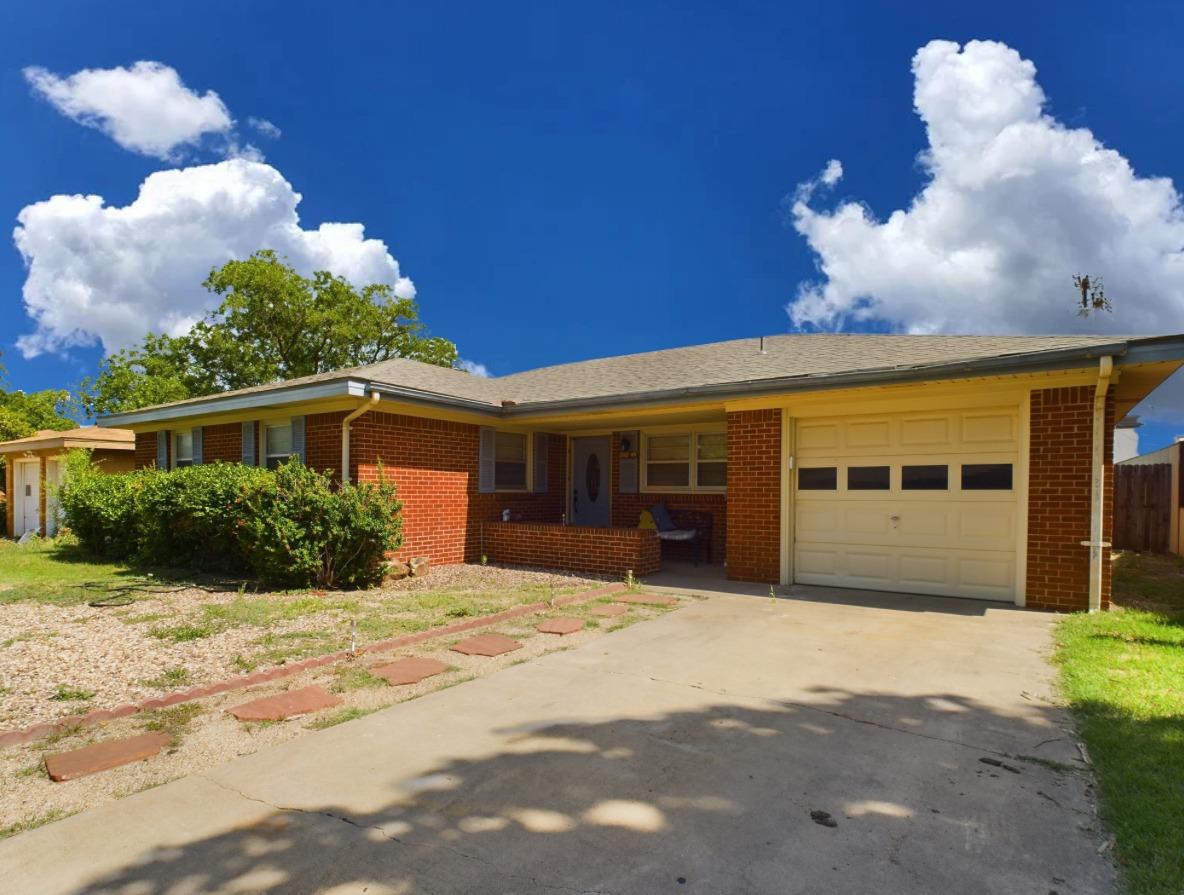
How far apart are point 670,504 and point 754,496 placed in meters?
2.99

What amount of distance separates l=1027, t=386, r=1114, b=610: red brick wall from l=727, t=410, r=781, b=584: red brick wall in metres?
3.02

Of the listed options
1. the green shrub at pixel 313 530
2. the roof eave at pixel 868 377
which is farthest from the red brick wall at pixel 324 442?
the roof eave at pixel 868 377

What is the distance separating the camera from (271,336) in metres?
29.2

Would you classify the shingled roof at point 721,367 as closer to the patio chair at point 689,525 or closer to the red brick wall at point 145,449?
the red brick wall at point 145,449

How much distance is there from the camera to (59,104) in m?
15.0

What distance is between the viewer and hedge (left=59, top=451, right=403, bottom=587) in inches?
330

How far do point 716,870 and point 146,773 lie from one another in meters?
2.91

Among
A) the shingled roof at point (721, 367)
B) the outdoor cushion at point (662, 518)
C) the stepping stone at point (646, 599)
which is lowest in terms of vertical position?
the stepping stone at point (646, 599)

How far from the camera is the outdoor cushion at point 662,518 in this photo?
38.4 ft

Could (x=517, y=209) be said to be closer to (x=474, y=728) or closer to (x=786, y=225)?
(x=786, y=225)

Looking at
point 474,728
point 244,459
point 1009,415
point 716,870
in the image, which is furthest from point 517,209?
point 716,870

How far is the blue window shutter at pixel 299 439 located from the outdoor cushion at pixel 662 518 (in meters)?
6.17

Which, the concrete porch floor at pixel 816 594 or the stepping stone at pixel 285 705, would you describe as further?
the concrete porch floor at pixel 816 594

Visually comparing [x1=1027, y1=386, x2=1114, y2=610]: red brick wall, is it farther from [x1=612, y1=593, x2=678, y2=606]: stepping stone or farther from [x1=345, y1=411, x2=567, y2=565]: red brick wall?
[x1=345, y1=411, x2=567, y2=565]: red brick wall
